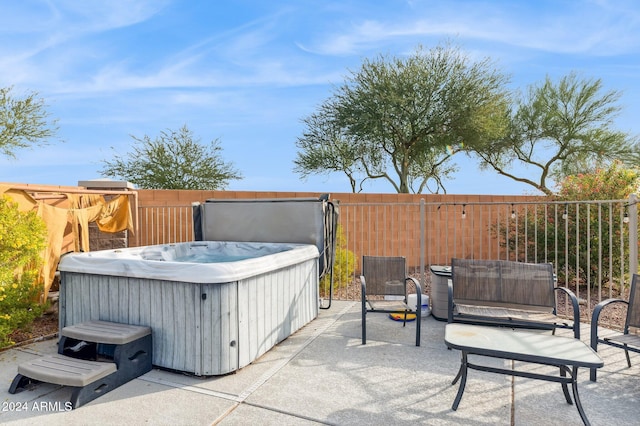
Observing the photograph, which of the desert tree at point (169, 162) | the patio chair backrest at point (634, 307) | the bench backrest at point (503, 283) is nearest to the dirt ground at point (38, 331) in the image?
the bench backrest at point (503, 283)

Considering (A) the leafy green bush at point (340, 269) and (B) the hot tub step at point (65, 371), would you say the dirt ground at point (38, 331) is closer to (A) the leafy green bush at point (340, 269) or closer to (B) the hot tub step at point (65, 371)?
(B) the hot tub step at point (65, 371)

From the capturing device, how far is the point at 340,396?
7.93 ft

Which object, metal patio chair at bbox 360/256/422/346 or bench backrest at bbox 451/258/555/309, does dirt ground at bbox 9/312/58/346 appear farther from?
bench backrest at bbox 451/258/555/309

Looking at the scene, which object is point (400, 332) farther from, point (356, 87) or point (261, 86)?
point (356, 87)

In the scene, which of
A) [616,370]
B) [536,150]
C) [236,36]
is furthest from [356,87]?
[616,370]

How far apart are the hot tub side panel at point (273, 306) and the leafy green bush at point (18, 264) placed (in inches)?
86.6

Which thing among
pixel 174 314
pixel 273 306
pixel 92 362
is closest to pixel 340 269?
pixel 273 306

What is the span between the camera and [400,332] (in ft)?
12.4

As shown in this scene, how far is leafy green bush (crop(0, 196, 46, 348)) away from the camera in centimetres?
322

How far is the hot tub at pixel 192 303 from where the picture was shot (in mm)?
2666

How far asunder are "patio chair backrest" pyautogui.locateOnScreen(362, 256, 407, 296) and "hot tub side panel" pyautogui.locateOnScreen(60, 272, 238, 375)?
1767 millimetres

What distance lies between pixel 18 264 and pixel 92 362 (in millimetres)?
1516

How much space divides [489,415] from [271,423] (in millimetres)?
1324

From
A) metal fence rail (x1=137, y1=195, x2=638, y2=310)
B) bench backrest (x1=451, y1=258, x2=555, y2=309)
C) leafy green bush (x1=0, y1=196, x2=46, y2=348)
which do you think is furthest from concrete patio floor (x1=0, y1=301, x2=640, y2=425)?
metal fence rail (x1=137, y1=195, x2=638, y2=310)
